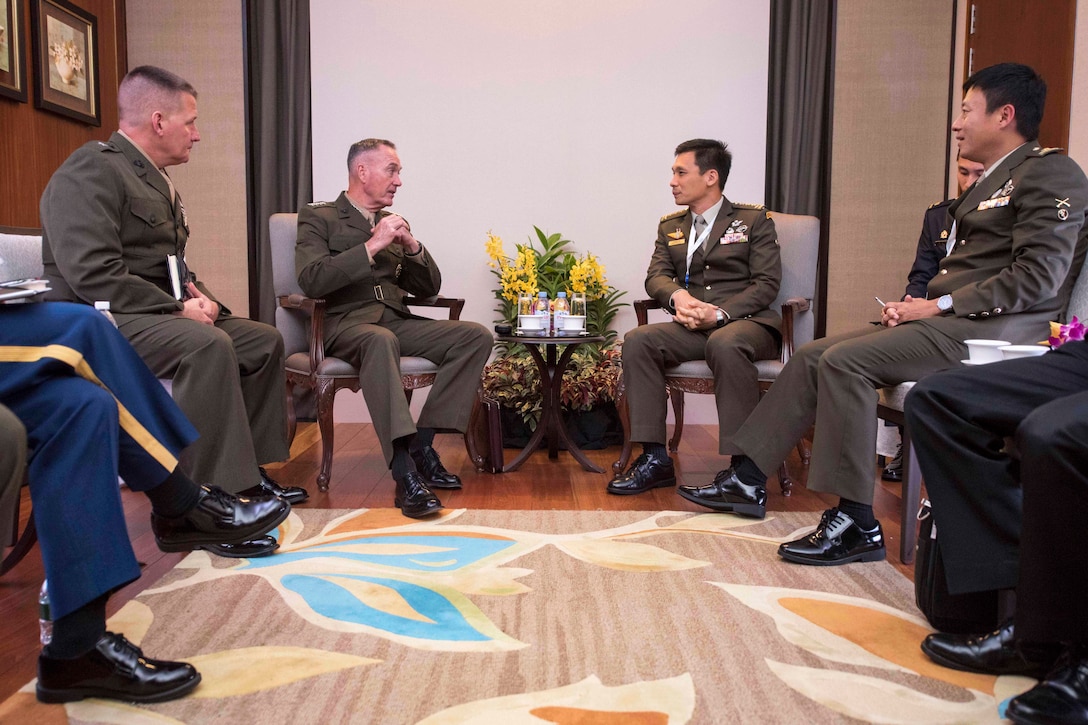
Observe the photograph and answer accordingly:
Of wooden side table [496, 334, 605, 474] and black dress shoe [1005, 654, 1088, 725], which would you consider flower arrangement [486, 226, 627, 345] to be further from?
black dress shoe [1005, 654, 1088, 725]

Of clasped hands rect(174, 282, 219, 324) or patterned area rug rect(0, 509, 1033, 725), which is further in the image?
clasped hands rect(174, 282, 219, 324)

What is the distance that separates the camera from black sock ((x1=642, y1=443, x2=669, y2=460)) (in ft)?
11.0

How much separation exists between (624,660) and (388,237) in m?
2.12

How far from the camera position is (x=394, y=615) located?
202cm

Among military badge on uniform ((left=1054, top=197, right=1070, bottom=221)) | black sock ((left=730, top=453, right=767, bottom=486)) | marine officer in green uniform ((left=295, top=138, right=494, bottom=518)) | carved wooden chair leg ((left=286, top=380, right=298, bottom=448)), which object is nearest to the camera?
military badge on uniform ((left=1054, top=197, right=1070, bottom=221))

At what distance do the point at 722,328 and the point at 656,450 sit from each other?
534 millimetres

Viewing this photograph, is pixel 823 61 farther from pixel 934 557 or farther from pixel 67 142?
pixel 67 142

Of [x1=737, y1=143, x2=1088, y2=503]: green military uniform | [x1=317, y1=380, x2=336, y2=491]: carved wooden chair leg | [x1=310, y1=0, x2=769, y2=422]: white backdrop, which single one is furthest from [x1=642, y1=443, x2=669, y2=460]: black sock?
[x1=310, y1=0, x2=769, y2=422]: white backdrop

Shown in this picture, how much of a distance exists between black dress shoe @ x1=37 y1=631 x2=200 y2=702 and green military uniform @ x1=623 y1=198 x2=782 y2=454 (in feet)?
6.44

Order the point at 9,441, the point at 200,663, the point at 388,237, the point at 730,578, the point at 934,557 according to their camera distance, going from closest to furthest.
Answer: the point at 9,441
the point at 200,663
the point at 934,557
the point at 730,578
the point at 388,237

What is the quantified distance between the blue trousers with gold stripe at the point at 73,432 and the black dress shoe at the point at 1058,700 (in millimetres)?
1562

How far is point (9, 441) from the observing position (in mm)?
1389

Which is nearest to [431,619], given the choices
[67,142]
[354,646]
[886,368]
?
[354,646]

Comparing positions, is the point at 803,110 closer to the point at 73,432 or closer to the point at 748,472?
the point at 748,472
